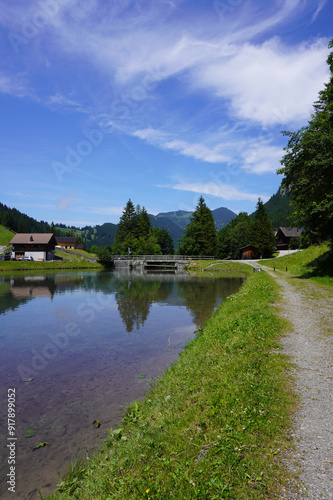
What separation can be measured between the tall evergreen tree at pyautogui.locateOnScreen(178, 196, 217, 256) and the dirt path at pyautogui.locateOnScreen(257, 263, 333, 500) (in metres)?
79.2

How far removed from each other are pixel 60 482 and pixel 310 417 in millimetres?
5334

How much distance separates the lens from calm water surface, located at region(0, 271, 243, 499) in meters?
6.76

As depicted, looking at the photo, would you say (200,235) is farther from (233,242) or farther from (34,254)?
(34,254)

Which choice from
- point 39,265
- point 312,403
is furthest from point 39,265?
point 312,403

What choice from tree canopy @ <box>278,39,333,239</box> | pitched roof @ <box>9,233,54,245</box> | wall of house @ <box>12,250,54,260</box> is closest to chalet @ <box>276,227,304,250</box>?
tree canopy @ <box>278,39,333,239</box>

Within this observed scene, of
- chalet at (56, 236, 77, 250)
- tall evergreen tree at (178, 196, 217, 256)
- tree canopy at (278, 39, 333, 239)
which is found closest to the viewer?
tree canopy at (278, 39, 333, 239)

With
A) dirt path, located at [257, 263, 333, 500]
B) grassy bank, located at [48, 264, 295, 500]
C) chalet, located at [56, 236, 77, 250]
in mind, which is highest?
chalet, located at [56, 236, 77, 250]

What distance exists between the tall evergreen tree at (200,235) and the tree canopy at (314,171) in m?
65.2

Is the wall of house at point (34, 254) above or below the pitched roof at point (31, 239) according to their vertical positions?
below

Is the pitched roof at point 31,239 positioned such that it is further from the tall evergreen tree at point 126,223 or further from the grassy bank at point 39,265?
the tall evergreen tree at point 126,223

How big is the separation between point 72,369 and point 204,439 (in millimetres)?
8054

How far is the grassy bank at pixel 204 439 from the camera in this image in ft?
Answer: 13.9

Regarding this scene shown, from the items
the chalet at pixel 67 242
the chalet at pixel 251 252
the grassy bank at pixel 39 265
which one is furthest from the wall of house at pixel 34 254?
the chalet at pixel 67 242

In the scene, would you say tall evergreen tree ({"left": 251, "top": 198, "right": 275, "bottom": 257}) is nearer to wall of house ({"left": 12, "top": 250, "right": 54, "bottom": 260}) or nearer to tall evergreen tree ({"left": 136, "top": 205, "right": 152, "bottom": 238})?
tall evergreen tree ({"left": 136, "top": 205, "right": 152, "bottom": 238})
